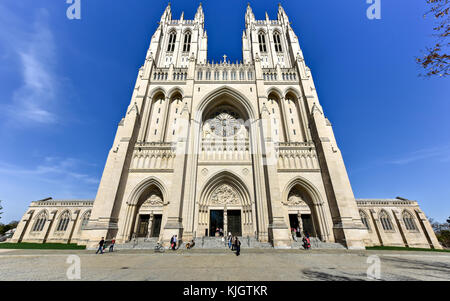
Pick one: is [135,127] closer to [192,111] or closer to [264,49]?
[192,111]

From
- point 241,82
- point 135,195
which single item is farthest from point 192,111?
point 135,195

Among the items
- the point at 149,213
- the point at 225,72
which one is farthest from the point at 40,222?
the point at 225,72

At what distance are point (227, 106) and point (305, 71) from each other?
11333 mm

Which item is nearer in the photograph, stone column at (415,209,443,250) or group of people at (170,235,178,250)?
group of people at (170,235,178,250)

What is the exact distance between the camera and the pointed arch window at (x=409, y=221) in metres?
21.2

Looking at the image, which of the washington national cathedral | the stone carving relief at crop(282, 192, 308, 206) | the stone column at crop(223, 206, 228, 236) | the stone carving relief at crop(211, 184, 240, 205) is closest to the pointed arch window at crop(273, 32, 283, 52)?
the washington national cathedral

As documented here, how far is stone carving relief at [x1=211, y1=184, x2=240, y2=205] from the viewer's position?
16766 mm

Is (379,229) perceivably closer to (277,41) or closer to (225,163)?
(225,163)

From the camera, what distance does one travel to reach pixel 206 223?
51.8 feet

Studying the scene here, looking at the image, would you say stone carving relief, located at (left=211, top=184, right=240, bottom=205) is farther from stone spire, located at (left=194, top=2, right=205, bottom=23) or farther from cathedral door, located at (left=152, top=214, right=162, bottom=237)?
stone spire, located at (left=194, top=2, right=205, bottom=23)

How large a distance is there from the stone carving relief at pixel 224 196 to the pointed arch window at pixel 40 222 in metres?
26.2

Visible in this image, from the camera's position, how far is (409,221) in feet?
70.8

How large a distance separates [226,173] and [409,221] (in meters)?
26.6

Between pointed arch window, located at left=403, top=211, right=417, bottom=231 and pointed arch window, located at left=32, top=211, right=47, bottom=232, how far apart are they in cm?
5086
